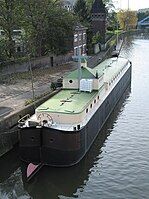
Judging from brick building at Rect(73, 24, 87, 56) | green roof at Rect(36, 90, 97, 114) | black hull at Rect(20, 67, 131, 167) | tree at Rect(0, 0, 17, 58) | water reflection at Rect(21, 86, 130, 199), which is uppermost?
tree at Rect(0, 0, 17, 58)

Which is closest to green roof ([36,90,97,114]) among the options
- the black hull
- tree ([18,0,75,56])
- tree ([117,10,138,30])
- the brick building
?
the black hull

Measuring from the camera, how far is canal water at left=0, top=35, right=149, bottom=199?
2185cm

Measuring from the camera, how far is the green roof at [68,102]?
24717mm

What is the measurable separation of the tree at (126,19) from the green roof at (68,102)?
5528 inches

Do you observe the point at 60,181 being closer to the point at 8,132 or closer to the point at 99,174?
the point at 99,174

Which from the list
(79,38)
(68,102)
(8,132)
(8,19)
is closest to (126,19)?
(79,38)

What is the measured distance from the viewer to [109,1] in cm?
11656

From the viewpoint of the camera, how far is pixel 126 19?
173625 mm

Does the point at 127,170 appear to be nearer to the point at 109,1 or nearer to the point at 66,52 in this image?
the point at 66,52

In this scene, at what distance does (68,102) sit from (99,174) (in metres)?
5.52

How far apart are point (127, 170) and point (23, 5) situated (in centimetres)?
3261

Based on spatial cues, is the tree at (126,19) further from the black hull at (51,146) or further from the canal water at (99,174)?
the black hull at (51,146)

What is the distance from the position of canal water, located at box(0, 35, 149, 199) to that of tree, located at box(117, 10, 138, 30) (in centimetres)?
14032

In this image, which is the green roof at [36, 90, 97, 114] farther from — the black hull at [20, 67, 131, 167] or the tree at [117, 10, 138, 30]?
the tree at [117, 10, 138, 30]
